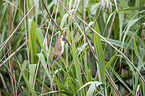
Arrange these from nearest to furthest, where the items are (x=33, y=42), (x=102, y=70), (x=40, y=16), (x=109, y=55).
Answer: (x=102, y=70) → (x=33, y=42) → (x=109, y=55) → (x=40, y=16)

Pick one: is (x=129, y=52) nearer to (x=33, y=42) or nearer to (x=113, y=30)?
(x=113, y=30)

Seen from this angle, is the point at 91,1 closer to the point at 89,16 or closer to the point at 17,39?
the point at 89,16

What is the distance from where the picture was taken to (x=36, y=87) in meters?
0.80

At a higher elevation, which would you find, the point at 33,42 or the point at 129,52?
the point at 33,42

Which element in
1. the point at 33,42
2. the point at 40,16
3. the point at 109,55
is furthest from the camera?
the point at 40,16

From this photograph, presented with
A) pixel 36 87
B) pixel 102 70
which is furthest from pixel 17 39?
pixel 102 70

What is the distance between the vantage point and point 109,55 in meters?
0.95

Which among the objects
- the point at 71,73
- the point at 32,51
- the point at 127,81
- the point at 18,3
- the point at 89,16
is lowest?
the point at 127,81

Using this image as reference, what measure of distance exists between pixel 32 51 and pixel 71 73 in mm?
205

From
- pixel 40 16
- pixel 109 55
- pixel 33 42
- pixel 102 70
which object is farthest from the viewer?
pixel 40 16

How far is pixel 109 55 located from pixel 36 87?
43 centimetres

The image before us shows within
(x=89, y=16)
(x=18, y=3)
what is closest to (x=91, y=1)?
(x=89, y=16)

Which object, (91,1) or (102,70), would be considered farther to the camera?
(91,1)

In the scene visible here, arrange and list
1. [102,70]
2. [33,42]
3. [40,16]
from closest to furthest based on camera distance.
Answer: [102,70], [33,42], [40,16]
